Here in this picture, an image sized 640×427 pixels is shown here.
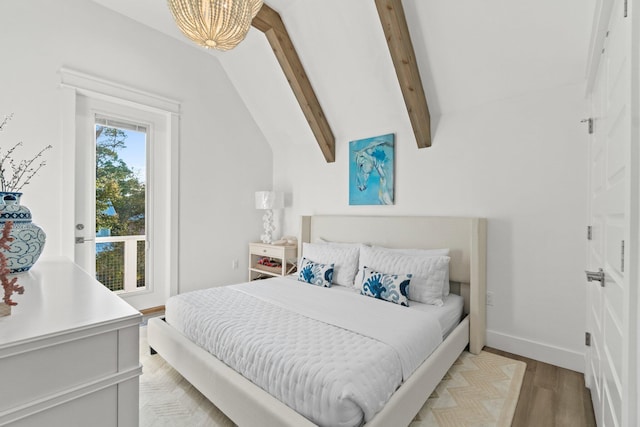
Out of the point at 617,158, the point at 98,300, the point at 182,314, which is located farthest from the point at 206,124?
the point at 617,158

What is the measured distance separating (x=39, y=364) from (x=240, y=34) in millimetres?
1731

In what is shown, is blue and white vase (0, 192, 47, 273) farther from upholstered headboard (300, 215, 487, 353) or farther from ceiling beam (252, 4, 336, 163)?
upholstered headboard (300, 215, 487, 353)

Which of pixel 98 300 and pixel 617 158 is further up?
pixel 617 158

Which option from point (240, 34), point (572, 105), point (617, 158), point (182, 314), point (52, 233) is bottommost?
point (182, 314)

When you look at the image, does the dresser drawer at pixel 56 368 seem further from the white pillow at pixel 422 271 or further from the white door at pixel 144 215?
the white door at pixel 144 215

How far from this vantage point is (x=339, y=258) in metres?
2.99

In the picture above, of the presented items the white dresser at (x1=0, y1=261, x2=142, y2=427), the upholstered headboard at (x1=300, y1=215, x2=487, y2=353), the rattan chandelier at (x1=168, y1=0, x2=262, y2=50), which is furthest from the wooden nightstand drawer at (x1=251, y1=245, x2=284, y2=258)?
the white dresser at (x1=0, y1=261, x2=142, y2=427)

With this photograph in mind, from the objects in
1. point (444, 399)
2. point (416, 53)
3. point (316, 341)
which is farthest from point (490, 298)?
point (416, 53)

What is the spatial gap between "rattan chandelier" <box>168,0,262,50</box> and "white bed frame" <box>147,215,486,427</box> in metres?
1.81

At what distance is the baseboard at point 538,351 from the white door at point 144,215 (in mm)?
3277

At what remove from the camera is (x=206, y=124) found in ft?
12.0

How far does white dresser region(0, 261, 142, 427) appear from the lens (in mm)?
662

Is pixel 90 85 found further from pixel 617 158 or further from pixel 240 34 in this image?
pixel 617 158

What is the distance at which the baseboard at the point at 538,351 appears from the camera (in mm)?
2248
